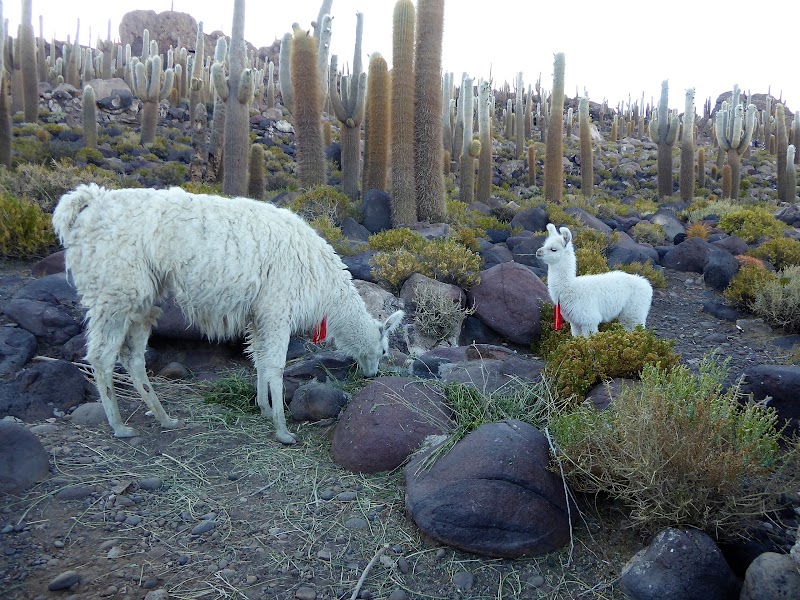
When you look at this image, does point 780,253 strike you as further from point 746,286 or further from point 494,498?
point 494,498

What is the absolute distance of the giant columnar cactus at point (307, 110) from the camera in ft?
49.4

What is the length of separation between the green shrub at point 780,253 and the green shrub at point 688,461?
10.9m

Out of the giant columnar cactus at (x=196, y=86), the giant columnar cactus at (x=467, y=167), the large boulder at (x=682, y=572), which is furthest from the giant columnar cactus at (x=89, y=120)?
the large boulder at (x=682, y=572)

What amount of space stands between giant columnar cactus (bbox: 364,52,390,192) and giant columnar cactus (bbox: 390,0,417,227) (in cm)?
141

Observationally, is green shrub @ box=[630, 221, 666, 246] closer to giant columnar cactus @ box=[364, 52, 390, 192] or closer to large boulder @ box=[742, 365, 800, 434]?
giant columnar cactus @ box=[364, 52, 390, 192]

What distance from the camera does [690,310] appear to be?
1129 centimetres

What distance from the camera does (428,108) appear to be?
1382 centimetres

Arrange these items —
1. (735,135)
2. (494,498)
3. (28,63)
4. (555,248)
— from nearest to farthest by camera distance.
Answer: (494,498) → (555,248) → (28,63) → (735,135)

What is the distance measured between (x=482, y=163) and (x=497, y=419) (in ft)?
54.4

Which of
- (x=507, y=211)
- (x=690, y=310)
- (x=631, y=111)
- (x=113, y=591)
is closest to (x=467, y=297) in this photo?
(x=690, y=310)

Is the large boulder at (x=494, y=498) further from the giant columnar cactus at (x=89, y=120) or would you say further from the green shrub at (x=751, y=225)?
the giant columnar cactus at (x=89, y=120)

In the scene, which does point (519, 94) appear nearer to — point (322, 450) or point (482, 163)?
point (482, 163)

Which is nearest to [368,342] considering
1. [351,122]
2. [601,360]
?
[601,360]

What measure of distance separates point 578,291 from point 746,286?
195 inches
